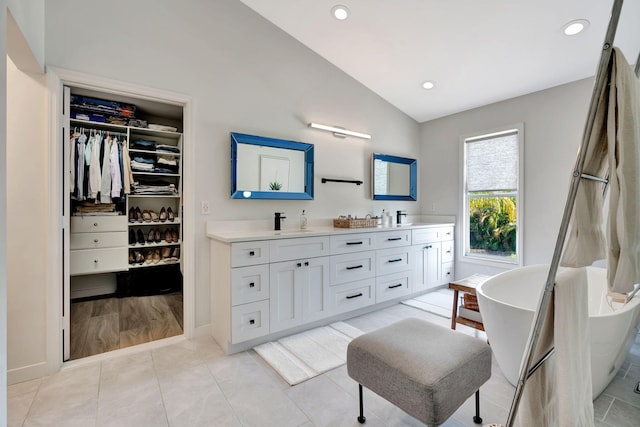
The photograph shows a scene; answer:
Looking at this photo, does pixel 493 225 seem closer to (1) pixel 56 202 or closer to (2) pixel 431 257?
(2) pixel 431 257

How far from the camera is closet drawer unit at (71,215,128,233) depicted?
10.6ft

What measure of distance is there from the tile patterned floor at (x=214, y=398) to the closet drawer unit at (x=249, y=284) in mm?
447

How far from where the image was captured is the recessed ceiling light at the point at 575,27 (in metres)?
2.35

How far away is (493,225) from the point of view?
12.3ft

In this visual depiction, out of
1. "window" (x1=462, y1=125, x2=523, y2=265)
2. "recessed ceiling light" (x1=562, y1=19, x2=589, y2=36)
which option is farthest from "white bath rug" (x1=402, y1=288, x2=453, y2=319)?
"recessed ceiling light" (x1=562, y1=19, x2=589, y2=36)

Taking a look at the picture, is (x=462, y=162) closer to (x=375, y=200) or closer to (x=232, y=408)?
(x=375, y=200)

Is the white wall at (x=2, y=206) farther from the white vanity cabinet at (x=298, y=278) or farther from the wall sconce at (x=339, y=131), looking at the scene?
the wall sconce at (x=339, y=131)

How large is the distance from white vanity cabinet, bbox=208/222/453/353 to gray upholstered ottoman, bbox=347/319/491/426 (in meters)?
1.05

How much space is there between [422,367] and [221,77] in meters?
2.69

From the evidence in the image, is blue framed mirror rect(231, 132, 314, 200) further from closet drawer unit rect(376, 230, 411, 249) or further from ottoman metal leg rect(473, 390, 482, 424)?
ottoman metal leg rect(473, 390, 482, 424)

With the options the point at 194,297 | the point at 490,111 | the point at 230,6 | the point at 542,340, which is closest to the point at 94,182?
the point at 194,297

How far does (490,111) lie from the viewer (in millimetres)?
3721

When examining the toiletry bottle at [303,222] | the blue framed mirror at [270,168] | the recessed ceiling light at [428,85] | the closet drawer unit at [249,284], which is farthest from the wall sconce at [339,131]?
the closet drawer unit at [249,284]

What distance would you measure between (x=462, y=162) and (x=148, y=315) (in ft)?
13.6
